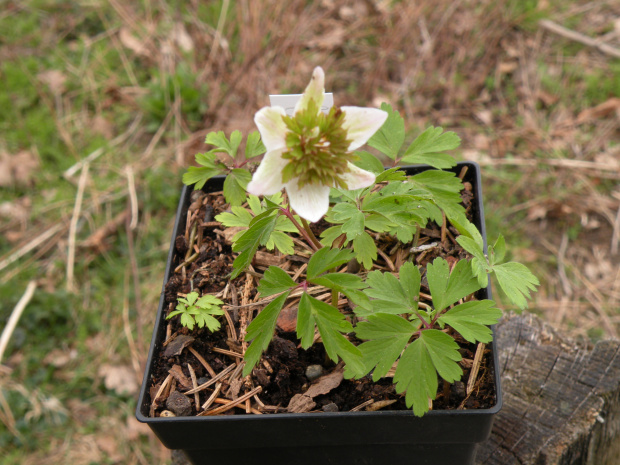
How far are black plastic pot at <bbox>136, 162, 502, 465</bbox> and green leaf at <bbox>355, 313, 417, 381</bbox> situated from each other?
118 mm

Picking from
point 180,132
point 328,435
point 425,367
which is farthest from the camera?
point 180,132

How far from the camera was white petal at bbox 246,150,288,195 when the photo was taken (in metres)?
1.05

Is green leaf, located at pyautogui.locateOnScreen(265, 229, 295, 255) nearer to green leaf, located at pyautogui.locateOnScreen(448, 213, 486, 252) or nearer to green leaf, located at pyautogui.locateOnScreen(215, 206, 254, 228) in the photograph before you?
green leaf, located at pyautogui.locateOnScreen(215, 206, 254, 228)

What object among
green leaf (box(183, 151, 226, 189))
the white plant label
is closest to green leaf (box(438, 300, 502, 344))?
the white plant label

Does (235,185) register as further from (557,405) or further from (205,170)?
(557,405)

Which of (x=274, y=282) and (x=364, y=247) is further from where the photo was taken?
(x=364, y=247)

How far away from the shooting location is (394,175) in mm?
1256

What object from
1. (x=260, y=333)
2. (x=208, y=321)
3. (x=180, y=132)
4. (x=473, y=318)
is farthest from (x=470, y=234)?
(x=180, y=132)

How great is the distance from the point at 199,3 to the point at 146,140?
116 centimetres

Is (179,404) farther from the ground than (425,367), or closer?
closer

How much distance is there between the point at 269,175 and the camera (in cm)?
107

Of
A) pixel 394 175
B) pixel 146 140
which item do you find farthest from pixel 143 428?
pixel 394 175

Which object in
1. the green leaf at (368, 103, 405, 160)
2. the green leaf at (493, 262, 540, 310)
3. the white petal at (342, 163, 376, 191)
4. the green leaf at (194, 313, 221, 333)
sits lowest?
the green leaf at (194, 313, 221, 333)

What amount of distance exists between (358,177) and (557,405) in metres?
1.08
